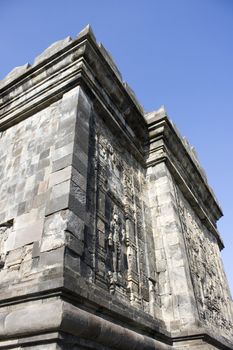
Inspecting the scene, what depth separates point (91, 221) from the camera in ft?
16.7

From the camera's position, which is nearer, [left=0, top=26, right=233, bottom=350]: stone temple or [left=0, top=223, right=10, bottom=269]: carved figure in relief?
[left=0, top=26, right=233, bottom=350]: stone temple

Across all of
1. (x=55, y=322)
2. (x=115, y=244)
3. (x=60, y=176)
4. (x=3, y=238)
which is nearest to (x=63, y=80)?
(x=60, y=176)

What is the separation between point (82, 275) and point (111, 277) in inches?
38.1

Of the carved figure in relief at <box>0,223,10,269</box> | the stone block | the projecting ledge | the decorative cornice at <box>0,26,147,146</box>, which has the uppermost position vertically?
the decorative cornice at <box>0,26,147,146</box>

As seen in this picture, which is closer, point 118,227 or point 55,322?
point 55,322

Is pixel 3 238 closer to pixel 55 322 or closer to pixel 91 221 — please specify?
pixel 91 221

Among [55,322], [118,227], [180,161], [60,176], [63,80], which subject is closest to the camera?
[55,322]

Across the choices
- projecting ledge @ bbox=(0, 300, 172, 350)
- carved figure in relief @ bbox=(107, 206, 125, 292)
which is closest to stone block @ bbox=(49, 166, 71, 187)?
carved figure in relief @ bbox=(107, 206, 125, 292)

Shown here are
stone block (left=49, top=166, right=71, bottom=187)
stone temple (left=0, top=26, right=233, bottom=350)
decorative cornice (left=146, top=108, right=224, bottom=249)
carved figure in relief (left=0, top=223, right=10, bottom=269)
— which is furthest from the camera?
decorative cornice (left=146, top=108, right=224, bottom=249)

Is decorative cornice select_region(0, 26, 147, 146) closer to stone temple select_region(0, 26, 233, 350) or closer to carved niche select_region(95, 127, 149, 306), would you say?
stone temple select_region(0, 26, 233, 350)

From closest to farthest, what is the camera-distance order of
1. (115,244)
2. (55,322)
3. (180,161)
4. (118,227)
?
(55,322)
(115,244)
(118,227)
(180,161)

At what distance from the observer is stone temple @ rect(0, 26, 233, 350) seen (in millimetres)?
3781

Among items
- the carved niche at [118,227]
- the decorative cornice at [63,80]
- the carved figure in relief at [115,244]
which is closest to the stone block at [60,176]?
the carved niche at [118,227]

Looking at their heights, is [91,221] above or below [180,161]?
below
